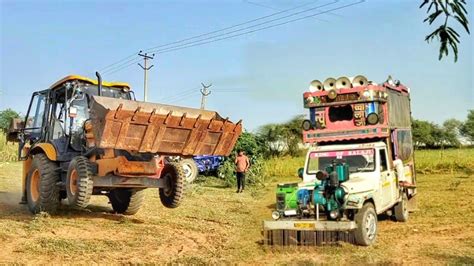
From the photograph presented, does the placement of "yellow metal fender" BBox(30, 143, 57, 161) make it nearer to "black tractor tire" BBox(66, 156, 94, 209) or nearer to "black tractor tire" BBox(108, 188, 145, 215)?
"black tractor tire" BBox(66, 156, 94, 209)

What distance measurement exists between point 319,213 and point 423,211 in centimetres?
540

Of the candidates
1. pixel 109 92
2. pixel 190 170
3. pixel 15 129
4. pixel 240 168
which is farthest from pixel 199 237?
pixel 190 170

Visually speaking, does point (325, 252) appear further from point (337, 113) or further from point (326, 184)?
point (337, 113)

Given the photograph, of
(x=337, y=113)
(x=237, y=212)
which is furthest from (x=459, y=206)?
(x=237, y=212)

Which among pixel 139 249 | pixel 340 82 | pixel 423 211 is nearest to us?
pixel 139 249

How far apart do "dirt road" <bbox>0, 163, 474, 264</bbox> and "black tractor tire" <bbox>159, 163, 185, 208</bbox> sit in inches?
21.1

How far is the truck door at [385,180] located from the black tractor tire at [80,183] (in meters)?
5.47

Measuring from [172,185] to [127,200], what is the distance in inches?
81.2

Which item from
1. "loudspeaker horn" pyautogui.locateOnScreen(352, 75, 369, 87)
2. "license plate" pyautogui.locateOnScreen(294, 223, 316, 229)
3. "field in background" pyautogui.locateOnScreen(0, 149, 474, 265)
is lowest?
"field in background" pyautogui.locateOnScreen(0, 149, 474, 265)

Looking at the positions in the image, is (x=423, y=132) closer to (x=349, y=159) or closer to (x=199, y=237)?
(x=349, y=159)

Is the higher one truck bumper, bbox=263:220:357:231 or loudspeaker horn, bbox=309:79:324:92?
loudspeaker horn, bbox=309:79:324:92

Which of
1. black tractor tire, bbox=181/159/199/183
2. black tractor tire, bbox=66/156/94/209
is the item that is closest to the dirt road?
black tractor tire, bbox=66/156/94/209

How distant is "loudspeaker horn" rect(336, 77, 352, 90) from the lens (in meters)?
11.7

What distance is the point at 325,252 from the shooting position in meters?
8.04
